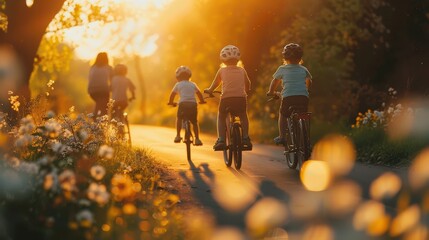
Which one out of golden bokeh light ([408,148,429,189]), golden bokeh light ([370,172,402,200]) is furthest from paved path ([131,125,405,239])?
golden bokeh light ([408,148,429,189])

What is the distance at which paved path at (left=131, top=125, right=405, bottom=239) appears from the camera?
875 cm

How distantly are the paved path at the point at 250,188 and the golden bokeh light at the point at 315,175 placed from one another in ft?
0.48

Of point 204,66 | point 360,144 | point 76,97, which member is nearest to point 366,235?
point 360,144

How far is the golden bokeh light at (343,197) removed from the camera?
934 centimetres

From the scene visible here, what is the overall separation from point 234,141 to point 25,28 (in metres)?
6.51

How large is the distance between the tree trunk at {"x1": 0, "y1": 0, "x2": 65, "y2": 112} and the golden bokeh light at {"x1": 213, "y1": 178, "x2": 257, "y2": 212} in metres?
7.29

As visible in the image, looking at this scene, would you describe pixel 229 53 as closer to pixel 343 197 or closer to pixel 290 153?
Answer: pixel 290 153

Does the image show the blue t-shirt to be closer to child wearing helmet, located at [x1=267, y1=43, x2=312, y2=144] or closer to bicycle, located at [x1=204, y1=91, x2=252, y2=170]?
child wearing helmet, located at [x1=267, y1=43, x2=312, y2=144]

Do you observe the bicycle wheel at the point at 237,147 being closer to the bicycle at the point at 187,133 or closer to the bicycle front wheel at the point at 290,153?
the bicycle front wheel at the point at 290,153

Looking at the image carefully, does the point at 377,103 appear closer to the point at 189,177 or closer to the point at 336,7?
the point at 336,7

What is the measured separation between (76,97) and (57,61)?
3660 inches

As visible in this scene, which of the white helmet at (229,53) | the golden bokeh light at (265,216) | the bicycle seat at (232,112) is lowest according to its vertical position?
the golden bokeh light at (265,216)

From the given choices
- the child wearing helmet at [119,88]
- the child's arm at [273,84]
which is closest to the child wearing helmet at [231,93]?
the child's arm at [273,84]

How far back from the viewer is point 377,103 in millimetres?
23531
